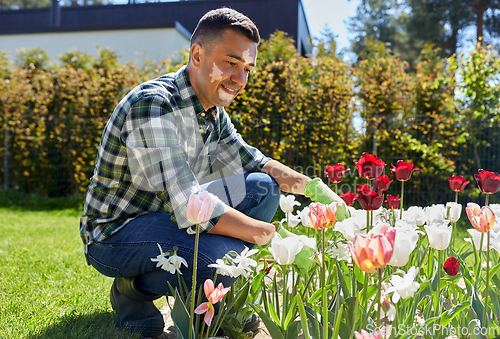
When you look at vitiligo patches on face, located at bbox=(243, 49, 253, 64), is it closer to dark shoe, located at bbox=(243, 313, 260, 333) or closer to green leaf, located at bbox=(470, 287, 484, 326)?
dark shoe, located at bbox=(243, 313, 260, 333)

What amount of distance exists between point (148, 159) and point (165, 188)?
12 cm

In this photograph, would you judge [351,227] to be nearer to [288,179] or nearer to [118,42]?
[288,179]

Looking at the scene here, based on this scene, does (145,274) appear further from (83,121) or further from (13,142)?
(13,142)

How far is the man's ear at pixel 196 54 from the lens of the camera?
1656 mm

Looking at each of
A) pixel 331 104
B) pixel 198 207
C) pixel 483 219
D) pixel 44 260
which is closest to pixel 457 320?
pixel 483 219

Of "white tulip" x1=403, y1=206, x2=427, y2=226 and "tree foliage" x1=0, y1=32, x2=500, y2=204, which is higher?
"tree foliage" x1=0, y1=32, x2=500, y2=204

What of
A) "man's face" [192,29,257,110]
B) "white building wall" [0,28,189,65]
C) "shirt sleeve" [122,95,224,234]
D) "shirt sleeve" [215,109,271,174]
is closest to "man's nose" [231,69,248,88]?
"man's face" [192,29,257,110]

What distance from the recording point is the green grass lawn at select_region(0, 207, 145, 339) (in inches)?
61.8

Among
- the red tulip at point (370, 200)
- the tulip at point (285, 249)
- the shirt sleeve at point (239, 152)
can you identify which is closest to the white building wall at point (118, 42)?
the shirt sleeve at point (239, 152)

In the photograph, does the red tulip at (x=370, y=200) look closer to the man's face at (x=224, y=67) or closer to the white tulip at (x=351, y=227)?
the white tulip at (x=351, y=227)

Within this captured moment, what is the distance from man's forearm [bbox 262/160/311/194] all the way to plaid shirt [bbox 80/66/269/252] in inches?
16.2

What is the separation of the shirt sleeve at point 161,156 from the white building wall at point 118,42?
7115 mm

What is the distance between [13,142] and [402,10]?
1412cm

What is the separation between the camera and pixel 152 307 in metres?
1.64
